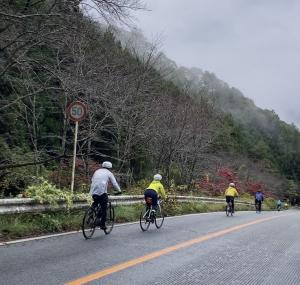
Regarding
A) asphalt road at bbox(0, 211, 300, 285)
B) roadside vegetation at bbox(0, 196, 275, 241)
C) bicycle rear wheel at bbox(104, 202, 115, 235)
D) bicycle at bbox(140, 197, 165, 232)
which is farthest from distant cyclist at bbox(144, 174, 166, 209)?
bicycle rear wheel at bbox(104, 202, 115, 235)

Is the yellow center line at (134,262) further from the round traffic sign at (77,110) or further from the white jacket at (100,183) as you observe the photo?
the round traffic sign at (77,110)

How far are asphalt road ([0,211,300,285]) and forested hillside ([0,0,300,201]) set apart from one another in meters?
2.27

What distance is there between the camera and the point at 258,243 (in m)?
12.3

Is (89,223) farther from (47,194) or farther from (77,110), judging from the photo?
(77,110)

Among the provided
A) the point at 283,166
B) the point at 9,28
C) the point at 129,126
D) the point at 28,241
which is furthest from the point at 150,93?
the point at 283,166

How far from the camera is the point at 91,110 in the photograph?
791 inches

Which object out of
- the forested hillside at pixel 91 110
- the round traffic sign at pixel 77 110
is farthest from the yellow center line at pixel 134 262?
the round traffic sign at pixel 77 110

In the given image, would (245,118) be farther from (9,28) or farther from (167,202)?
(9,28)

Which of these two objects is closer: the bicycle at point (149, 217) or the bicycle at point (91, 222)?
the bicycle at point (91, 222)

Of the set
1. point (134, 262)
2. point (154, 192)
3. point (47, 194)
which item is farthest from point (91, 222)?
point (154, 192)

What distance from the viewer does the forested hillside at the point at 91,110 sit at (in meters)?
11.8

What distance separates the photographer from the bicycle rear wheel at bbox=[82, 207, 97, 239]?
11.1m

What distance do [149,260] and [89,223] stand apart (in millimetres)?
3070

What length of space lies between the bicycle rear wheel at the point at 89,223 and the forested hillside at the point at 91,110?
143 centimetres
